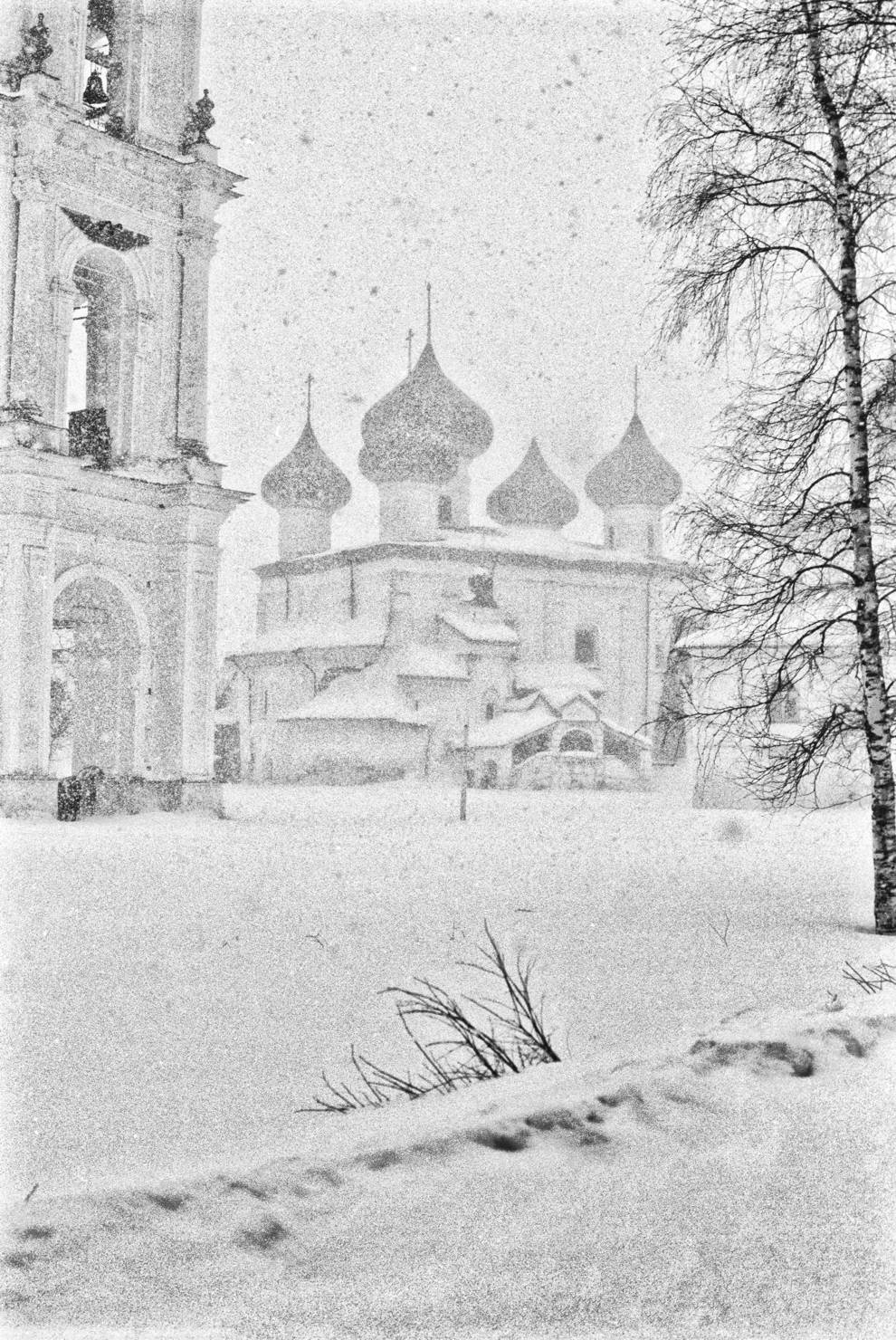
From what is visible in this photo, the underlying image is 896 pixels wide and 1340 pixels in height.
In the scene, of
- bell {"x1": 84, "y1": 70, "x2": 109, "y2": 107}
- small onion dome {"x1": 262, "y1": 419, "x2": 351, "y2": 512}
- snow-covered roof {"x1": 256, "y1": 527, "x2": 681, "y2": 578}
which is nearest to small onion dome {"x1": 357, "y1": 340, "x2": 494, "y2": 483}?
snow-covered roof {"x1": 256, "y1": 527, "x2": 681, "y2": 578}

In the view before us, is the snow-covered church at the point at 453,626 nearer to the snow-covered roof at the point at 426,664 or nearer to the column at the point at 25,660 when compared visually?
the snow-covered roof at the point at 426,664

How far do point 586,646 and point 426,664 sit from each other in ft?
16.0

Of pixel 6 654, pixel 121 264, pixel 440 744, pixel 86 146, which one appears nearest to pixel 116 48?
pixel 86 146

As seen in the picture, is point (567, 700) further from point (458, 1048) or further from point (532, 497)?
point (458, 1048)

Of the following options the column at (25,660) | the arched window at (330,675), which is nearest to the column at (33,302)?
the column at (25,660)

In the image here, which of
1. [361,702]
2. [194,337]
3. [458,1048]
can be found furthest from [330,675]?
[458,1048]

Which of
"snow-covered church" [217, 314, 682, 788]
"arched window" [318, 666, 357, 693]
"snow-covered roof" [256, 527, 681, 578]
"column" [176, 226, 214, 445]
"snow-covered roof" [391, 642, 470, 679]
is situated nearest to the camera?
"column" [176, 226, 214, 445]

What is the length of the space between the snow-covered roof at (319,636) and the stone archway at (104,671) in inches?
554

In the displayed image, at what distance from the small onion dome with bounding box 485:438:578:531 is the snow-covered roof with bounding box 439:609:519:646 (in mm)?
5193

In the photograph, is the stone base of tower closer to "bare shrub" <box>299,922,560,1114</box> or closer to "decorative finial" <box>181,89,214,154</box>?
"decorative finial" <box>181,89,214,154</box>

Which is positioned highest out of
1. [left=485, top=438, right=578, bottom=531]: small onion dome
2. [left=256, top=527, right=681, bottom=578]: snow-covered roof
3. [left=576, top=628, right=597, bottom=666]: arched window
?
[left=485, top=438, right=578, bottom=531]: small onion dome

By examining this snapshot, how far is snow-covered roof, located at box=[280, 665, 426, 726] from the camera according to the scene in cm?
3114

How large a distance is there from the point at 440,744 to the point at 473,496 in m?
9.44

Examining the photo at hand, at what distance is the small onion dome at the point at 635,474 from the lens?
1396 inches
